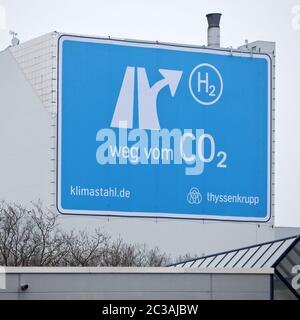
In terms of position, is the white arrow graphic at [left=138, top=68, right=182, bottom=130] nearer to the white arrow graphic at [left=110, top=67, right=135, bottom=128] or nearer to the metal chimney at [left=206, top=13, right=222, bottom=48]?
the white arrow graphic at [left=110, top=67, right=135, bottom=128]

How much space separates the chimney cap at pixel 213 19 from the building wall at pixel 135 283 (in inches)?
1156

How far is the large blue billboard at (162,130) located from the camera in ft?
176

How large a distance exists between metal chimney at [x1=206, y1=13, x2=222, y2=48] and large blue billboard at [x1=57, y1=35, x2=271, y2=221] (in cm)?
422

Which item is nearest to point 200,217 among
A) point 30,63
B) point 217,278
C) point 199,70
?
point 199,70

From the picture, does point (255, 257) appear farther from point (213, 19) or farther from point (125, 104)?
point (213, 19)

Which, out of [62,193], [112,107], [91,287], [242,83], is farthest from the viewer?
[242,83]

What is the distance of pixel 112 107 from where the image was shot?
5553 cm

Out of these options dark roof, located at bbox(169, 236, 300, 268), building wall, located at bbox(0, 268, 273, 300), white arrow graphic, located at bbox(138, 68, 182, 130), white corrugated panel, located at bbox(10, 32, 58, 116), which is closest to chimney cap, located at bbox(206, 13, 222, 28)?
white corrugated panel, located at bbox(10, 32, 58, 116)

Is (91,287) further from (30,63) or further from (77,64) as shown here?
(30,63)

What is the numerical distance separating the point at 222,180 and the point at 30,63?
8932 mm

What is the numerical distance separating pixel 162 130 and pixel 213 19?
428 inches

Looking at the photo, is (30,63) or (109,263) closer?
(109,263)

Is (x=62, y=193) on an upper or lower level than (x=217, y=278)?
upper
